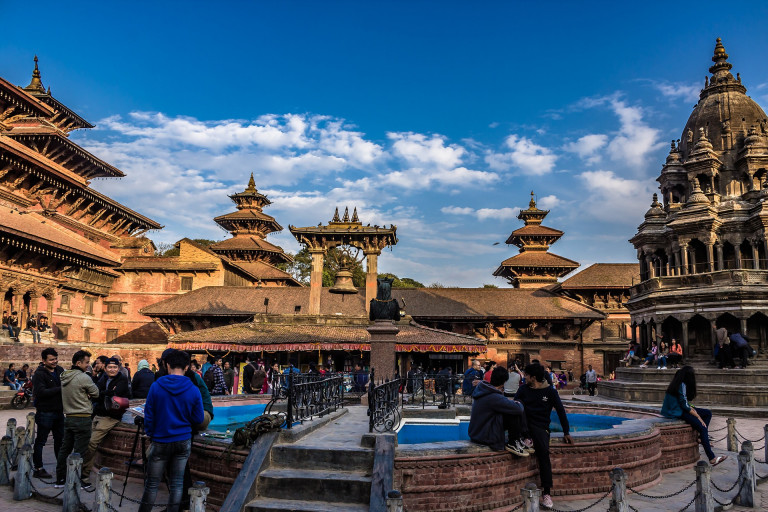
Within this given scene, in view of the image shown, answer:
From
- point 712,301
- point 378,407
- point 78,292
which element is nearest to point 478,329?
point 712,301

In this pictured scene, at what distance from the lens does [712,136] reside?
95.9 feet

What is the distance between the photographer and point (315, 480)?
672cm

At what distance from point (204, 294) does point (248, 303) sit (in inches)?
147

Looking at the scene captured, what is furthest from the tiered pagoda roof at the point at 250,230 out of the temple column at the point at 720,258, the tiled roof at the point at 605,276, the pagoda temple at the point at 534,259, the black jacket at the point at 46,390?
the black jacket at the point at 46,390

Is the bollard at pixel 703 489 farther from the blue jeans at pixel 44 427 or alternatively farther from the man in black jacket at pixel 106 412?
the blue jeans at pixel 44 427

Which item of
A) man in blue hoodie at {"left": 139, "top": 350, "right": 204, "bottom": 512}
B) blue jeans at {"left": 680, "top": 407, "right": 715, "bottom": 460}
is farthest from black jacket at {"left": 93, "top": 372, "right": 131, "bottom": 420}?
blue jeans at {"left": 680, "top": 407, "right": 715, "bottom": 460}

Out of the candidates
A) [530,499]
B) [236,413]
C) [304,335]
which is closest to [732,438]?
[530,499]

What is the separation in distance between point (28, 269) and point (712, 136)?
3697cm

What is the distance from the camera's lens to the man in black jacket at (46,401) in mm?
8422

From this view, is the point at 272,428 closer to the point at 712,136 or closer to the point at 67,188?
the point at 712,136

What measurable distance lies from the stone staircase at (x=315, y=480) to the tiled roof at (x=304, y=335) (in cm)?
2380

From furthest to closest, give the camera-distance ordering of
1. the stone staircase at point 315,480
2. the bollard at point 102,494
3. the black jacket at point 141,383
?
the black jacket at point 141,383 < the stone staircase at point 315,480 < the bollard at point 102,494

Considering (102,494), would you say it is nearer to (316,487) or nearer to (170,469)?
(170,469)

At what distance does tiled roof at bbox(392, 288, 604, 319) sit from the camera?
38531 millimetres
